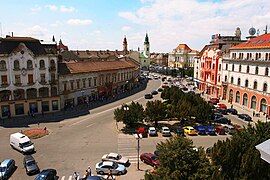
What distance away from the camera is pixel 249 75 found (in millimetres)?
61219

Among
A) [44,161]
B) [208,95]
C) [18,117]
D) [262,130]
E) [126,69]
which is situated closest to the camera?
[262,130]

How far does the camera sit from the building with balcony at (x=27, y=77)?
52250mm

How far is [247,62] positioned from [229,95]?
37.2ft

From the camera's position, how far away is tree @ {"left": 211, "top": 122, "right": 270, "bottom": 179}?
19312 millimetres

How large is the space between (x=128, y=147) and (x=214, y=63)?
158 feet

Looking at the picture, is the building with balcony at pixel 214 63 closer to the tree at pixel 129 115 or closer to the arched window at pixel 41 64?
the tree at pixel 129 115

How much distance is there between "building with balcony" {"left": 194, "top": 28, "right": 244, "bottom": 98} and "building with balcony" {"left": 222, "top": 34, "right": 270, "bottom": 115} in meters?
2.84

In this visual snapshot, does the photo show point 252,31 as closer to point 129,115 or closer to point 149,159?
point 129,115

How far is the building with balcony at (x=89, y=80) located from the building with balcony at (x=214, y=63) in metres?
24.1

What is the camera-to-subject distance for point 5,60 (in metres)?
51.8

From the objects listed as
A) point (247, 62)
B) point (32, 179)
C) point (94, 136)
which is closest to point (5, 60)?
point (94, 136)

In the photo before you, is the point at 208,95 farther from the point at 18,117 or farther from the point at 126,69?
the point at 18,117

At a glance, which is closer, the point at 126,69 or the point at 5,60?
the point at 5,60

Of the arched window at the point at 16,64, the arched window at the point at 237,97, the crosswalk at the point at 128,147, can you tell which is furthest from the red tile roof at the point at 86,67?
the arched window at the point at 237,97
